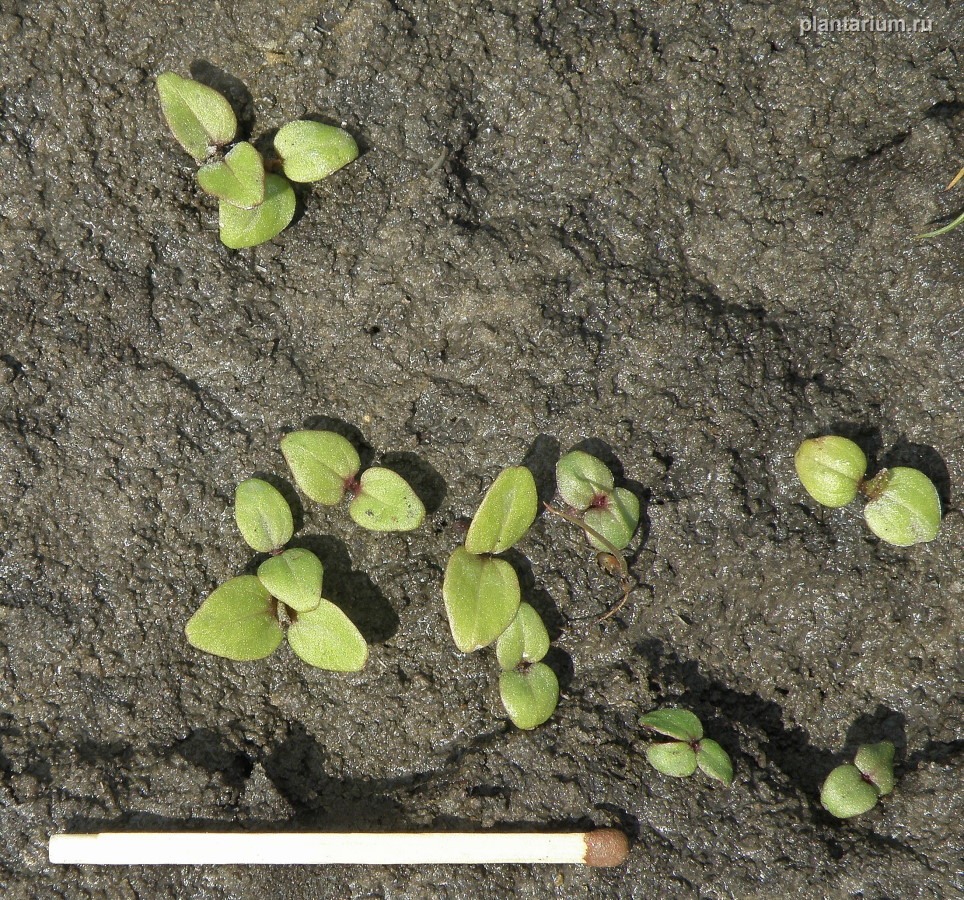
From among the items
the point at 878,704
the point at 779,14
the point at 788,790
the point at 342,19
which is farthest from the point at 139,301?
the point at 878,704

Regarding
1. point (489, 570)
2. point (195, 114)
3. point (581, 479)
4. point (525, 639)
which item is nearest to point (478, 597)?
point (489, 570)

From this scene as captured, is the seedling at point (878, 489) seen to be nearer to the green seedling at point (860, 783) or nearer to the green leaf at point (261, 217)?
the green seedling at point (860, 783)

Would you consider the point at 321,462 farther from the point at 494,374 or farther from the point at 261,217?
the point at 261,217

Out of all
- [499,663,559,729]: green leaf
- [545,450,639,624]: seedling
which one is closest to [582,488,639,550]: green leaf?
[545,450,639,624]: seedling

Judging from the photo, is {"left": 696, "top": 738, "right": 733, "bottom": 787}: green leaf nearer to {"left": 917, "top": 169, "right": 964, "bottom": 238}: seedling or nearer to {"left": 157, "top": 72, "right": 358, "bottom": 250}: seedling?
{"left": 917, "top": 169, "right": 964, "bottom": 238}: seedling

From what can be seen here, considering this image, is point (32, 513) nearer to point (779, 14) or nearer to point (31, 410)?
point (31, 410)

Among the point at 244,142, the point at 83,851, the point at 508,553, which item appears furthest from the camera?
the point at 508,553

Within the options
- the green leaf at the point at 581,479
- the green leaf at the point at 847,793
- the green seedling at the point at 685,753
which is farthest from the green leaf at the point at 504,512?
the green leaf at the point at 847,793

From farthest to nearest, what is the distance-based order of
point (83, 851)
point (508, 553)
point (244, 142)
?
point (508, 553) → point (244, 142) → point (83, 851)
